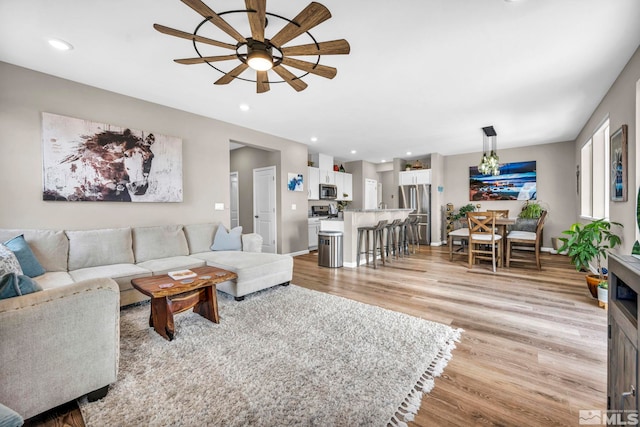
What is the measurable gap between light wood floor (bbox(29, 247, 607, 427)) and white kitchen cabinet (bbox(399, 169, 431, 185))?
345cm

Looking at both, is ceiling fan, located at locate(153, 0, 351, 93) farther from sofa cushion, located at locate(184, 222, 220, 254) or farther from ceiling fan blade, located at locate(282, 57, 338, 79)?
sofa cushion, located at locate(184, 222, 220, 254)

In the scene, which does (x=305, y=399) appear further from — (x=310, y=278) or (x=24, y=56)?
(x=24, y=56)

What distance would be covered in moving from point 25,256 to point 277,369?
259 cm

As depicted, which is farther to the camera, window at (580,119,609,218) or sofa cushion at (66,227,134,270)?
window at (580,119,609,218)

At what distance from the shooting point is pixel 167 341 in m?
2.25

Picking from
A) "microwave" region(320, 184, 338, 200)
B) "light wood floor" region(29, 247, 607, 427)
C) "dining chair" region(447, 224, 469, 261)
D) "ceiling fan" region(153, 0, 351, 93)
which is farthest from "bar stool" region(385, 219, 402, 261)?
"ceiling fan" region(153, 0, 351, 93)

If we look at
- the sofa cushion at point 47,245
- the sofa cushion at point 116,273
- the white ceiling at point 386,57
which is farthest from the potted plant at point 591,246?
the sofa cushion at point 47,245

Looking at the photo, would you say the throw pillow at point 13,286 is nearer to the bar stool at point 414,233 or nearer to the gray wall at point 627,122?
the gray wall at point 627,122

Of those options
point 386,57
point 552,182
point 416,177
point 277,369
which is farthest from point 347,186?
point 277,369

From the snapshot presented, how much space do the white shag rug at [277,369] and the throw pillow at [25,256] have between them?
0.90m

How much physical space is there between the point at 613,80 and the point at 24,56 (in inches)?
252

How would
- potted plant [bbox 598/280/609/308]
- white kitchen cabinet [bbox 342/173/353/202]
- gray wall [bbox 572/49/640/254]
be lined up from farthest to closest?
white kitchen cabinet [bbox 342/173/353/202] → potted plant [bbox 598/280/609/308] → gray wall [bbox 572/49/640/254]

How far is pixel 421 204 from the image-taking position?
25.1ft

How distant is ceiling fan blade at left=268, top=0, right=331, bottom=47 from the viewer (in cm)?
162
